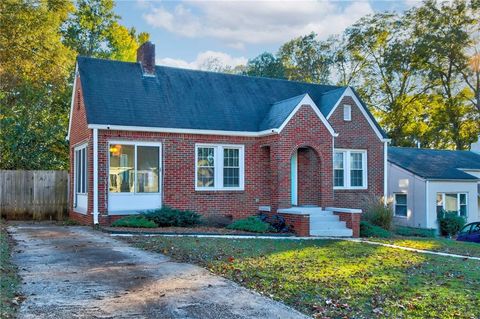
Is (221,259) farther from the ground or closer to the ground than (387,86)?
closer to the ground

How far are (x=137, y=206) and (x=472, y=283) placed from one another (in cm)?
1134

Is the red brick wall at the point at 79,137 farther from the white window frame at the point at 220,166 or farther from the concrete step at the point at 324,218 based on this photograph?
the concrete step at the point at 324,218

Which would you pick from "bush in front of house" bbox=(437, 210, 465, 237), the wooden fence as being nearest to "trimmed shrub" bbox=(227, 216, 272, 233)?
the wooden fence

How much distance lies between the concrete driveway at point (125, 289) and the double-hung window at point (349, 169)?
1188 centimetres

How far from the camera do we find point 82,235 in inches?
532

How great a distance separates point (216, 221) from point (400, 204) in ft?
45.1

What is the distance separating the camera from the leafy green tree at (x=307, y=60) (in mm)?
44094

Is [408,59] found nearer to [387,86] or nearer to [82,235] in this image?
[387,86]

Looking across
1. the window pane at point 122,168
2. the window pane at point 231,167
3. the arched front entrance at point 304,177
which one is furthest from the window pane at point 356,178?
the window pane at point 122,168

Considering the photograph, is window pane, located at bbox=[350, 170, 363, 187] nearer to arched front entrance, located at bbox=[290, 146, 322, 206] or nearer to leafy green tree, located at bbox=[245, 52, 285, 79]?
arched front entrance, located at bbox=[290, 146, 322, 206]

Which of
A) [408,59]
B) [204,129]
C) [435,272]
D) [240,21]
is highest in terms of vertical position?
[408,59]

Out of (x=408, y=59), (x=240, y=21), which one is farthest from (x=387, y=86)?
(x=240, y=21)

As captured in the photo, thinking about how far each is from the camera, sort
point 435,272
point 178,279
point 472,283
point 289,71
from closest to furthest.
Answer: point 178,279, point 472,283, point 435,272, point 289,71

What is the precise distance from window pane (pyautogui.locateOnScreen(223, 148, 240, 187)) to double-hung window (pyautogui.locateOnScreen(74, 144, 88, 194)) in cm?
518
